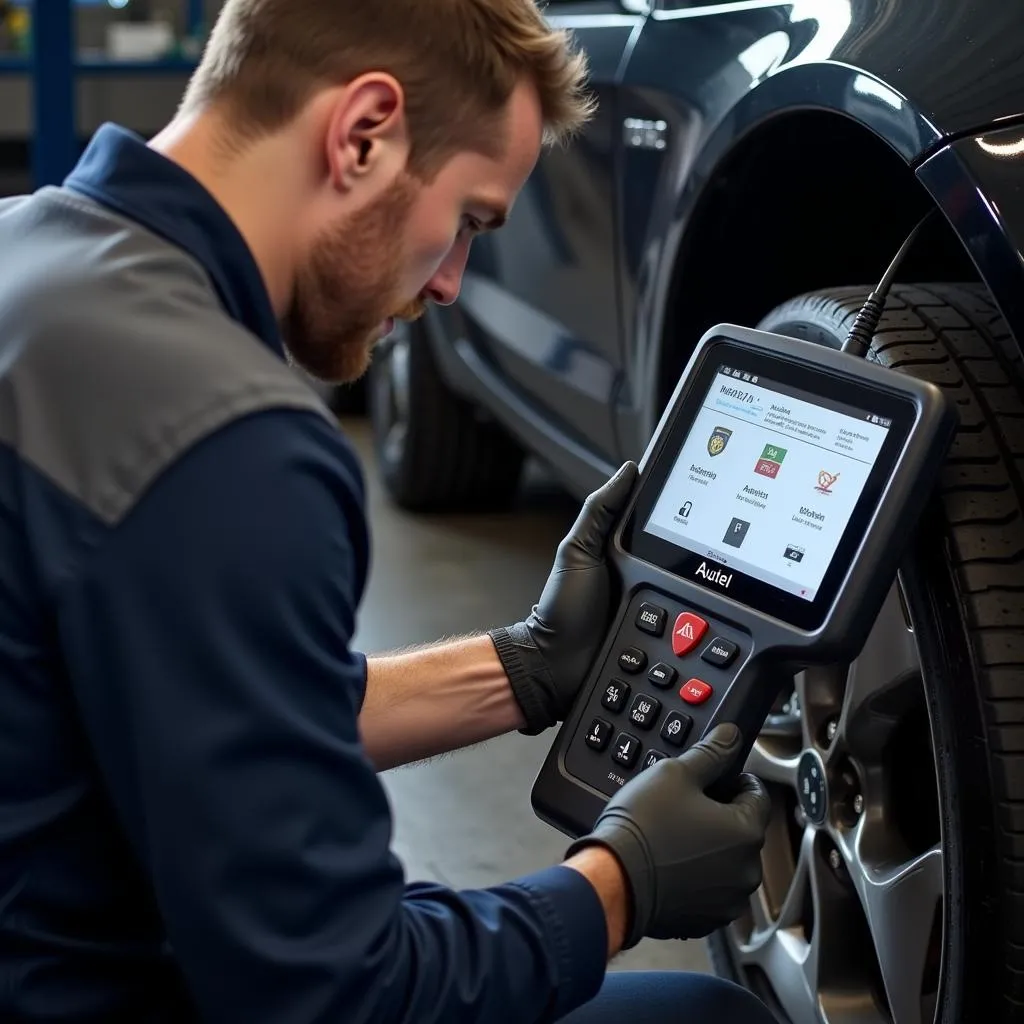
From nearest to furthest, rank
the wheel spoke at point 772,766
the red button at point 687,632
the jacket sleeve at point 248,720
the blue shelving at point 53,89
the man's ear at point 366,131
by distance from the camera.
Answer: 1. the jacket sleeve at point 248,720
2. the man's ear at point 366,131
3. the red button at point 687,632
4. the wheel spoke at point 772,766
5. the blue shelving at point 53,89

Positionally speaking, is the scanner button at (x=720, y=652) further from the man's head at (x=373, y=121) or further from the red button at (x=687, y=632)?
the man's head at (x=373, y=121)

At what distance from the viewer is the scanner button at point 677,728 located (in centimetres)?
117

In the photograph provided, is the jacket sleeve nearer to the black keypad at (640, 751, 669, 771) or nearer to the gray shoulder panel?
the gray shoulder panel

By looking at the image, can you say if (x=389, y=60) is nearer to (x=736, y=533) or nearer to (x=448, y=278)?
(x=448, y=278)

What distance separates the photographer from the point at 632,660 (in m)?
1.24

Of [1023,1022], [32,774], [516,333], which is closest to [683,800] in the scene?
[1023,1022]

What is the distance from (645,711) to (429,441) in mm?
2109

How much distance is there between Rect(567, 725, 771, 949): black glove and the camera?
1.01m

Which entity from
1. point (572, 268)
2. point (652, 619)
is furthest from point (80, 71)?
point (652, 619)

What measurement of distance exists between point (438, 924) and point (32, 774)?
0.25 meters

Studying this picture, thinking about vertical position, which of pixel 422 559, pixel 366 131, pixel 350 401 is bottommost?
pixel 350 401

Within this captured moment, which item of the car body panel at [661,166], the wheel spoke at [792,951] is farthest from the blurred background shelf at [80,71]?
the wheel spoke at [792,951]

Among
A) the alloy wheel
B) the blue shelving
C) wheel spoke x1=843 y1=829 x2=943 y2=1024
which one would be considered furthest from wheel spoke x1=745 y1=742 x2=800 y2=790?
the blue shelving

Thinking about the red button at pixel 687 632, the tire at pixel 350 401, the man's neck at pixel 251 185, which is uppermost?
the man's neck at pixel 251 185
